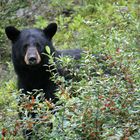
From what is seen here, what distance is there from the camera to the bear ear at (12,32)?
267 inches

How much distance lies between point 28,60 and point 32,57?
87 millimetres

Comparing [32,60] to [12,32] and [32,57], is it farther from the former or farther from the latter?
[12,32]

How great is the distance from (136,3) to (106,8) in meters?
1.02

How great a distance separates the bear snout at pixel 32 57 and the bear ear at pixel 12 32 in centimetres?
43

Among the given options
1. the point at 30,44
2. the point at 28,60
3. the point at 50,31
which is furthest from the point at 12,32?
the point at 28,60

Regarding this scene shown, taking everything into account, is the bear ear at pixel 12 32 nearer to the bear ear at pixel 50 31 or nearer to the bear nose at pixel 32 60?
the bear ear at pixel 50 31

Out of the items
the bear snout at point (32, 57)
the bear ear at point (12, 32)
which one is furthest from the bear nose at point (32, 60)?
the bear ear at point (12, 32)

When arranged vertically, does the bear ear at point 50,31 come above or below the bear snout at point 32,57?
above

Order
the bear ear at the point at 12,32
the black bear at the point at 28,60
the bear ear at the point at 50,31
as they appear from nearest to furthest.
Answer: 1. the black bear at the point at 28,60
2. the bear ear at the point at 12,32
3. the bear ear at the point at 50,31

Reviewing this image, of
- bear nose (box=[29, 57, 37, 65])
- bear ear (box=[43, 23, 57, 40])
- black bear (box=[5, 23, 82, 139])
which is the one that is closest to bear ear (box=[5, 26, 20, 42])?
black bear (box=[5, 23, 82, 139])

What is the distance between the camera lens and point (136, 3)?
11.1 meters

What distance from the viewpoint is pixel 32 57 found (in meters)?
6.32

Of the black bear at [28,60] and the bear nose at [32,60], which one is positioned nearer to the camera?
the bear nose at [32,60]

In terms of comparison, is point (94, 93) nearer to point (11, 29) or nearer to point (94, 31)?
point (11, 29)
